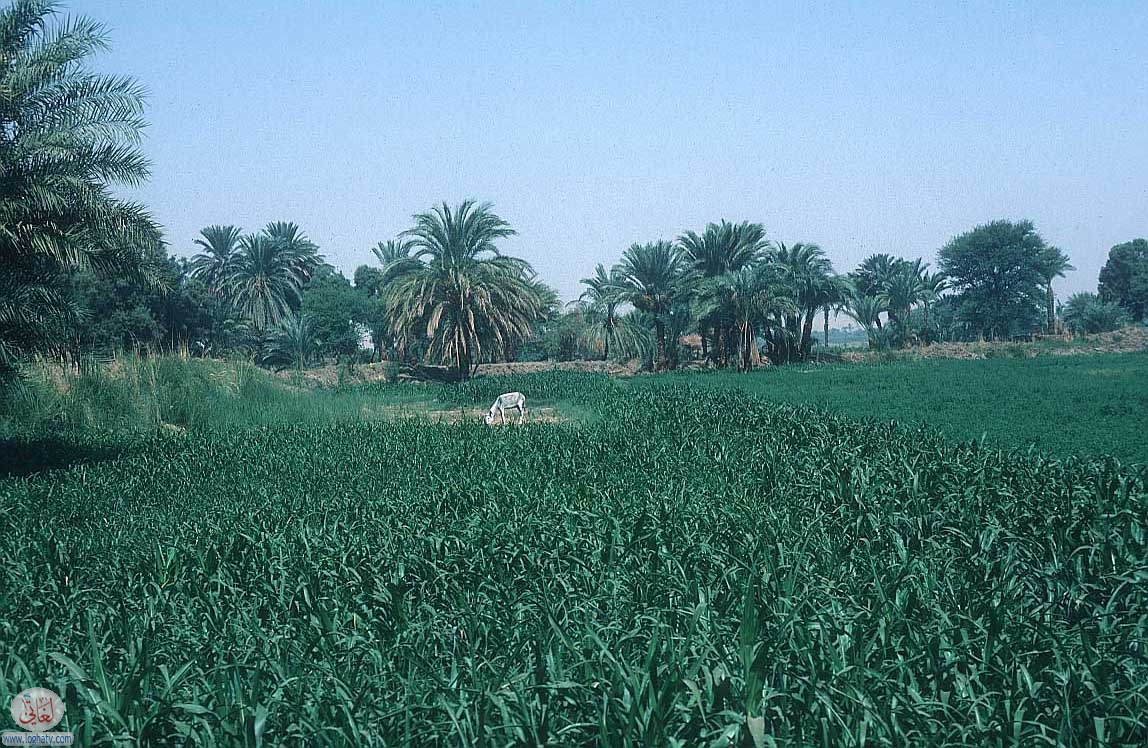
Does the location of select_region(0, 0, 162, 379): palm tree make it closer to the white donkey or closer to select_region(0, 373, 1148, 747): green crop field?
select_region(0, 373, 1148, 747): green crop field

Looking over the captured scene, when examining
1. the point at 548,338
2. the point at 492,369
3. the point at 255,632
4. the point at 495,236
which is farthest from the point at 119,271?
the point at 548,338

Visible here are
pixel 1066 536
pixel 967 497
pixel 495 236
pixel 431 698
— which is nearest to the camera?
pixel 431 698

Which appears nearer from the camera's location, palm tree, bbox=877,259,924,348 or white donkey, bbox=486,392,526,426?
white donkey, bbox=486,392,526,426

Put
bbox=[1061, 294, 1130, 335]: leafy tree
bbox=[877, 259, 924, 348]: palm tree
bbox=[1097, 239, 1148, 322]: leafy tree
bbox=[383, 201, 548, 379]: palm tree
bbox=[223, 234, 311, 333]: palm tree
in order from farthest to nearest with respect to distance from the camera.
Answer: bbox=[1097, 239, 1148, 322]: leafy tree < bbox=[877, 259, 924, 348]: palm tree < bbox=[1061, 294, 1130, 335]: leafy tree < bbox=[223, 234, 311, 333]: palm tree < bbox=[383, 201, 548, 379]: palm tree

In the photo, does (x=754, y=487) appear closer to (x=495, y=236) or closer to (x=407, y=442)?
(x=407, y=442)

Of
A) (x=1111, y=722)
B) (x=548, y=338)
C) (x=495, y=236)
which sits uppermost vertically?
(x=495, y=236)

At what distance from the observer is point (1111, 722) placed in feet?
9.61

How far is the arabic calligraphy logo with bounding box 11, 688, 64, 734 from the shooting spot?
2814 millimetres

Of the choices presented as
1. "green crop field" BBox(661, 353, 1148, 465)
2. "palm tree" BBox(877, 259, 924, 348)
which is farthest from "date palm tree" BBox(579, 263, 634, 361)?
"palm tree" BBox(877, 259, 924, 348)

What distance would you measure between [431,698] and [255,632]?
1309 mm

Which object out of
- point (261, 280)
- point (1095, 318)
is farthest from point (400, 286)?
point (1095, 318)

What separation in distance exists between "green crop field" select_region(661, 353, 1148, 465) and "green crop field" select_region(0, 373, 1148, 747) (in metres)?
2.33

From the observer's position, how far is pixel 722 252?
1457 inches

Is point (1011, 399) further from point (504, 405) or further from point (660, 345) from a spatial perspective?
point (660, 345)
